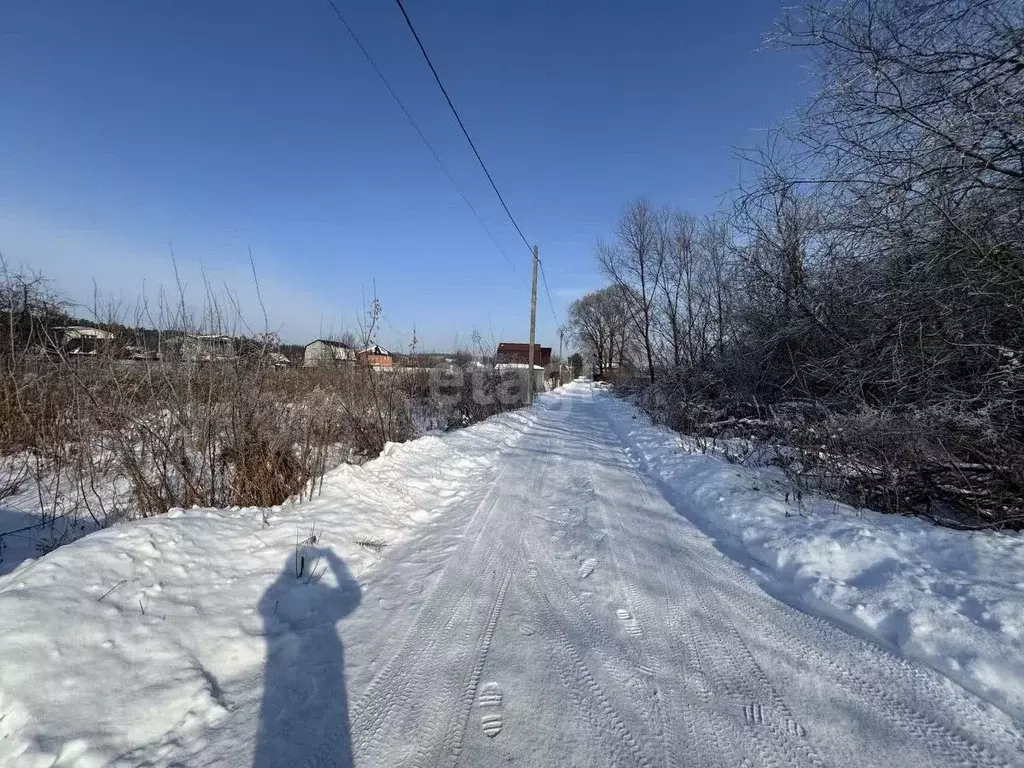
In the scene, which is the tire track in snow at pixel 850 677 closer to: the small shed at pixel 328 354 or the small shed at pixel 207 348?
the small shed at pixel 207 348

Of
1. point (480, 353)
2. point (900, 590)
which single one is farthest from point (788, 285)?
point (480, 353)

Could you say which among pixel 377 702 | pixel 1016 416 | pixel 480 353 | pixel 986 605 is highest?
pixel 480 353

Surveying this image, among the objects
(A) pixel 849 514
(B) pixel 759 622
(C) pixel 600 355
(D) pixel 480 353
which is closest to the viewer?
(B) pixel 759 622

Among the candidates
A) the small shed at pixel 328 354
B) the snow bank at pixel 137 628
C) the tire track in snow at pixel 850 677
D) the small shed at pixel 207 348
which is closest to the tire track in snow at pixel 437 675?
the snow bank at pixel 137 628

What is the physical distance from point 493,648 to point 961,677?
240 centimetres

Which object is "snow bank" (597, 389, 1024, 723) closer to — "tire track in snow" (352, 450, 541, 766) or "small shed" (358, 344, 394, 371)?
"tire track in snow" (352, 450, 541, 766)

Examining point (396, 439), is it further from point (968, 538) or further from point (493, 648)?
point (968, 538)

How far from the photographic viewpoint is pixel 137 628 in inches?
86.4

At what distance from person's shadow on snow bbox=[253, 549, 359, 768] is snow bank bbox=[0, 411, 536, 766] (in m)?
0.09

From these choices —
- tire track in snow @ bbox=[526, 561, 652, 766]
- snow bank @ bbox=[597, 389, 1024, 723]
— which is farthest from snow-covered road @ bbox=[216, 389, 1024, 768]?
snow bank @ bbox=[597, 389, 1024, 723]

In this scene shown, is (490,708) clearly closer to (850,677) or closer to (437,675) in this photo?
(437,675)

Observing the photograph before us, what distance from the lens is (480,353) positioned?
51.1 feet

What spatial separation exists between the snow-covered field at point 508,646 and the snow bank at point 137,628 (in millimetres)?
11

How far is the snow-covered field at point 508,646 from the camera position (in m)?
1.79
